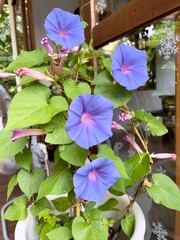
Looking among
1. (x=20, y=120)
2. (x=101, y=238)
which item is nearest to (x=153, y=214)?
(x=101, y=238)

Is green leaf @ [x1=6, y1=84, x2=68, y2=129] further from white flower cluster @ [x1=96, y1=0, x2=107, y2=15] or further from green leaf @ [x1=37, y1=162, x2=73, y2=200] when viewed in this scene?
white flower cluster @ [x1=96, y1=0, x2=107, y2=15]

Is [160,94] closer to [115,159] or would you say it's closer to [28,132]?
[115,159]

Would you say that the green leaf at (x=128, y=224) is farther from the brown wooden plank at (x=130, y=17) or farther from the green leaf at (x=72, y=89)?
the brown wooden plank at (x=130, y=17)

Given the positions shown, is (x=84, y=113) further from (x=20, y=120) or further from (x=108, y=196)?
(x=108, y=196)

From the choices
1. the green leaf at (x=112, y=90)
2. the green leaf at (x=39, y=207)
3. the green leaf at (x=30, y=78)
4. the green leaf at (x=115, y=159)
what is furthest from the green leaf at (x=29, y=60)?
the green leaf at (x=39, y=207)

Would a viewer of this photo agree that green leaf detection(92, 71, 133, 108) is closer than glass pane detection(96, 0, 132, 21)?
Yes

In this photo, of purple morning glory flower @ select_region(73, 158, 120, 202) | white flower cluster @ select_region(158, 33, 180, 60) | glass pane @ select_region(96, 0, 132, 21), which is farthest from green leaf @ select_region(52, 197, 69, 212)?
glass pane @ select_region(96, 0, 132, 21)

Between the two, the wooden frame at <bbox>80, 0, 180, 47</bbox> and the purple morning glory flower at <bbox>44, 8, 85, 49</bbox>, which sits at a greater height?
the wooden frame at <bbox>80, 0, 180, 47</bbox>
